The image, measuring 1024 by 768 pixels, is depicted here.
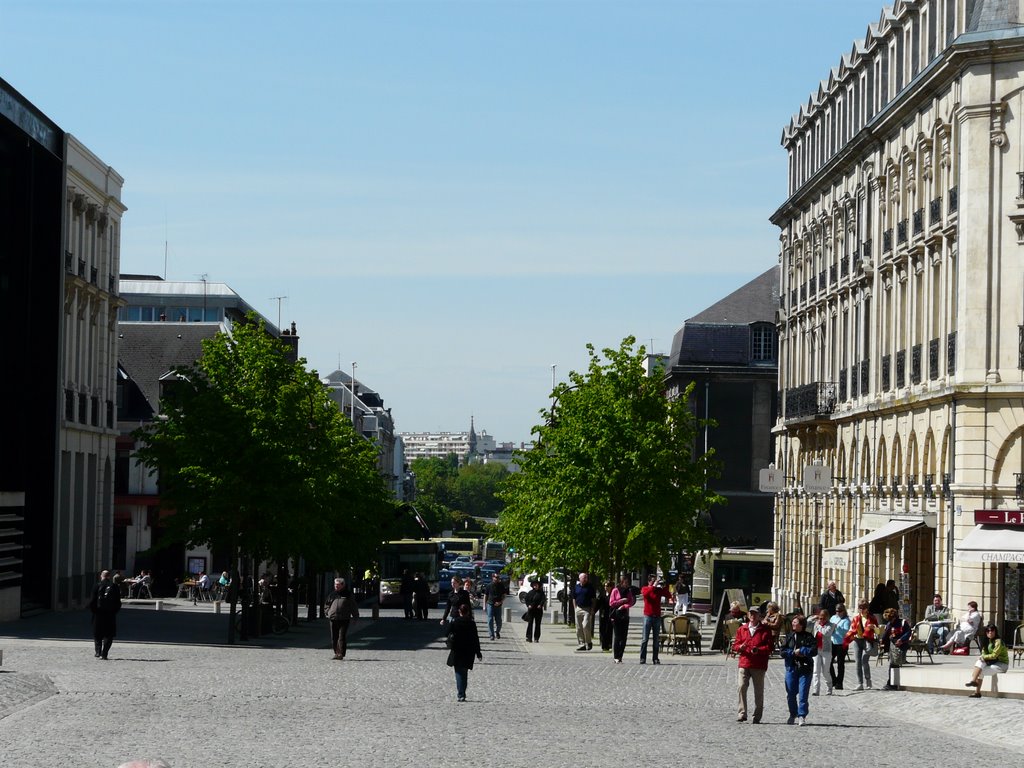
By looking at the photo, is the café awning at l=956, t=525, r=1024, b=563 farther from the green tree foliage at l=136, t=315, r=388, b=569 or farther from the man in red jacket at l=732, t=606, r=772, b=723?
the man in red jacket at l=732, t=606, r=772, b=723

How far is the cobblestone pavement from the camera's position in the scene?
1983 centimetres

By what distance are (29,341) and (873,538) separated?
73.2ft

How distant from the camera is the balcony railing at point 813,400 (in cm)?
6069

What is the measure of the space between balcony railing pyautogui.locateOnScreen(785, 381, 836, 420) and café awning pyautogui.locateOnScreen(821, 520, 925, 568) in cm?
907

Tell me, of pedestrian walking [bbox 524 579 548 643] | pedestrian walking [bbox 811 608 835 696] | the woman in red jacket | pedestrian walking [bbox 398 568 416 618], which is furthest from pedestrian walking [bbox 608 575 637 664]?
pedestrian walking [bbox 398 568 416 618]

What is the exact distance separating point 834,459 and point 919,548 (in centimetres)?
1232

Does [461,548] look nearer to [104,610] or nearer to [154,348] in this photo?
[154,348]

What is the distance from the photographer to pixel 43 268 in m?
53.2

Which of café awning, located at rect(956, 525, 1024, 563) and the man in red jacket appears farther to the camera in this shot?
café awning, located at rect(956, 525, 1024, 563)

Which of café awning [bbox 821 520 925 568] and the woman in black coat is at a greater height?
café awning [bbox 821 520 925 568]

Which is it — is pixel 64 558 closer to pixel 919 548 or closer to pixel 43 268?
pixel 43 268

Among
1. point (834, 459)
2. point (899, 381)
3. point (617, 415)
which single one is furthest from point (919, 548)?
point (834, 459)

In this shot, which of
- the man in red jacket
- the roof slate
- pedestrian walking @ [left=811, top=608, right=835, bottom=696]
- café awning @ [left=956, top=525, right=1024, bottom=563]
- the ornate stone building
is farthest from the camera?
the roof slate

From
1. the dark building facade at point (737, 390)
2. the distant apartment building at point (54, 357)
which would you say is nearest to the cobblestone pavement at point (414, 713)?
the distant apartment building at point (54, 357)
